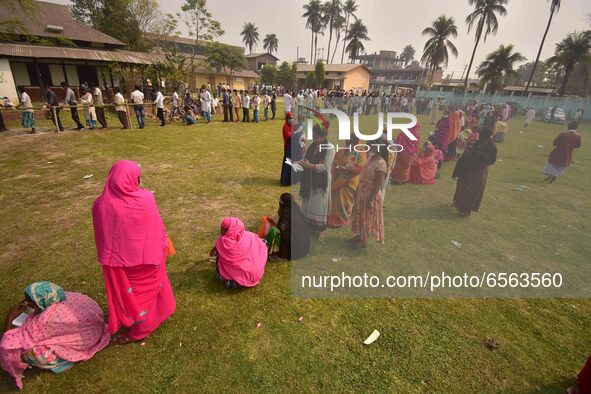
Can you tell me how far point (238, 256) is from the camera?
3217 millimetres

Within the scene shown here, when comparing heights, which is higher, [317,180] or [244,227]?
[317,180]

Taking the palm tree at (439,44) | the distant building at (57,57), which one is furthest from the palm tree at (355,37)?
the distant building at (57,57)

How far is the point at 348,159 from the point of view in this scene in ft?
12.6

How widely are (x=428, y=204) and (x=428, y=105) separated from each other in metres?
3.59

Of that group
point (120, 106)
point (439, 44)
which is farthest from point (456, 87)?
point (120, 106)

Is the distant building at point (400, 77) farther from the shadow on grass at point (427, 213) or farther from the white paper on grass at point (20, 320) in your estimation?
the white paper on grass at point (20, 320)

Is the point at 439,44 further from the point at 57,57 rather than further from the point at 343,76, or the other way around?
the point at 57,57

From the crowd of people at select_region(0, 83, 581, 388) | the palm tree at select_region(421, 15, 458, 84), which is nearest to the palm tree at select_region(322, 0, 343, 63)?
the palm tree at select_region(421, 15, 458, 84)

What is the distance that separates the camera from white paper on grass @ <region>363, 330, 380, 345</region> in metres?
2.76

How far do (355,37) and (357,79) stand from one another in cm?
1385

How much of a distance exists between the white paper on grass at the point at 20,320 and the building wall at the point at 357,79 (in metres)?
44.1

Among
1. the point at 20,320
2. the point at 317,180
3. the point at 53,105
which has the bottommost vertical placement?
the point at 20,320

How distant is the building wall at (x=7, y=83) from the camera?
48.3 ft

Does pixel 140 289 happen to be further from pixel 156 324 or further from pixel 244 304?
pixel 244 304
